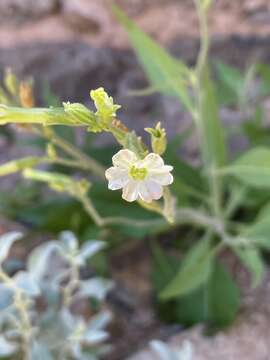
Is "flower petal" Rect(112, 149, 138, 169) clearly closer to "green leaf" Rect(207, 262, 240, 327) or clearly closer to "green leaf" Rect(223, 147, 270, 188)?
"green leaf" Rect(223, 147, 270, 188)

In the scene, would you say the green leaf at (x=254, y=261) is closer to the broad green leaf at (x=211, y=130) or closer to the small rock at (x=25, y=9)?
the broad green leaf at (x=211, y=130)

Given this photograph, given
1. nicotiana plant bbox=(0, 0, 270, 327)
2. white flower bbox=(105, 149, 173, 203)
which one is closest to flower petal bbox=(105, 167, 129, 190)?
white flower bbox=(105, 149, 173, 203)

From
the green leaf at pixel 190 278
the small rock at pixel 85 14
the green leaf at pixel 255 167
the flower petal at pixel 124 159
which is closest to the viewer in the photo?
the flower petal at pixel 124 159

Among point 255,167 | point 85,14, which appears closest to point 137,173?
point 255,167

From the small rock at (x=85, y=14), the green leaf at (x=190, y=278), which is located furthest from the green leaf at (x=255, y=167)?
the small rock at (x=85, y=14)

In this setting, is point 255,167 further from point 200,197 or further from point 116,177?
point 116,177

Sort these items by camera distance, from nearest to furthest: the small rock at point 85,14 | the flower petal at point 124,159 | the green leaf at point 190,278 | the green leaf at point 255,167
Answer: the flower petal at point 124,159 < the green leaf at point 255,167 < the green leaf at point 190,278 < the small rock at point 85,14

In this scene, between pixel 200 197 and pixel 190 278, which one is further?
pixel 200 197
